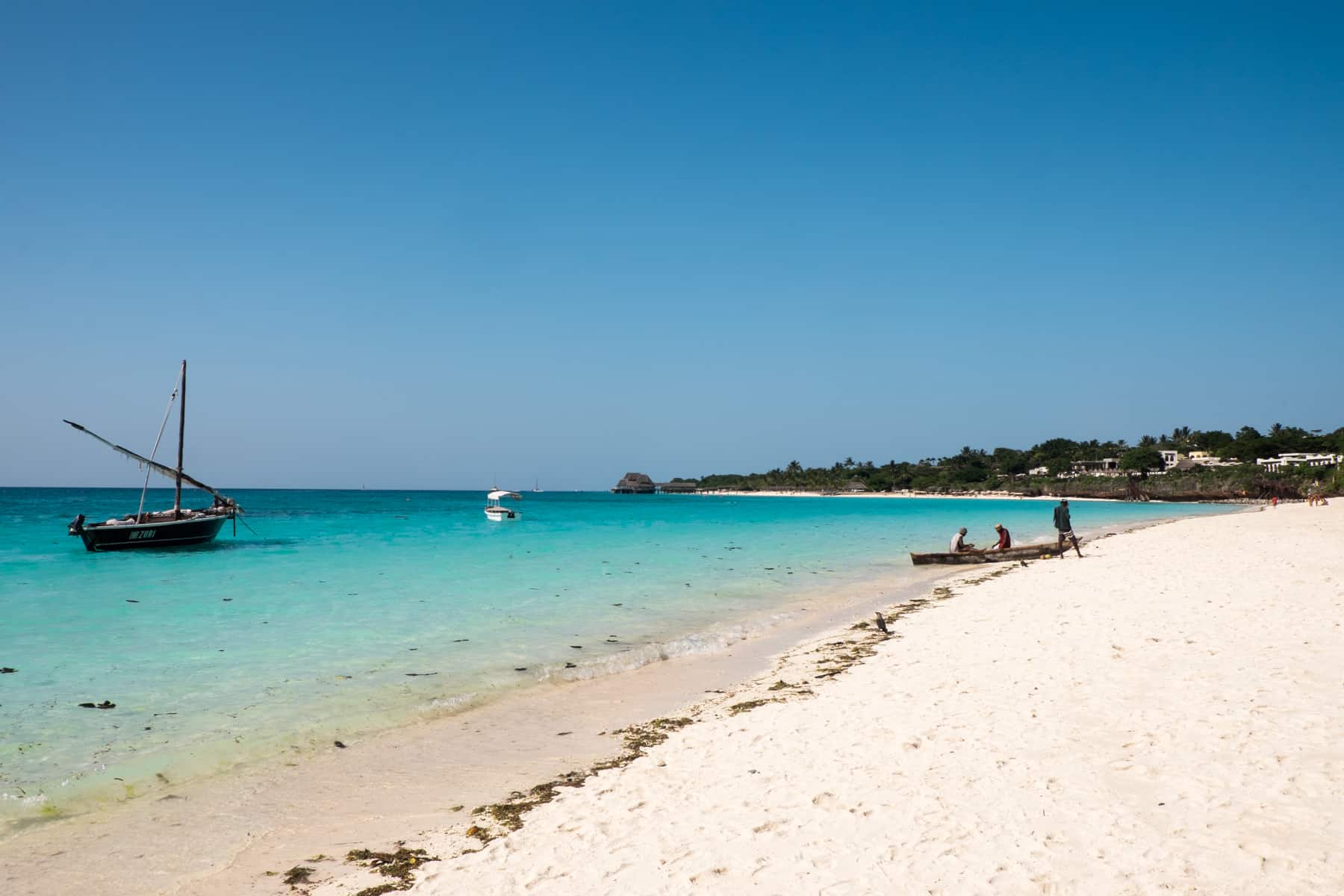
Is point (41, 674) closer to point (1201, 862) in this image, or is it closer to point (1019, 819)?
point (1019, 819)

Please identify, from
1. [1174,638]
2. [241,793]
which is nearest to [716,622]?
[1174,638]

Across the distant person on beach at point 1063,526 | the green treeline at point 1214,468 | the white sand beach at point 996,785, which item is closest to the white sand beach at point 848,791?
the white sand beach at point 996,785

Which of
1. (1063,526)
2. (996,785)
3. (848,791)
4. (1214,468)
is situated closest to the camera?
(996,785)

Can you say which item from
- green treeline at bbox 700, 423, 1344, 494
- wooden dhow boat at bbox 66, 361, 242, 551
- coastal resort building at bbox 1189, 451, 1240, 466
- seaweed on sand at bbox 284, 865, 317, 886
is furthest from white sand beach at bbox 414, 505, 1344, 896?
coastal resort building at bbox 1189, 451, 1240, 466

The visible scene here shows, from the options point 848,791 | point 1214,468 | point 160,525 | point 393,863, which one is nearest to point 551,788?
point 393,863

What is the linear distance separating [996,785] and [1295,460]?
164m

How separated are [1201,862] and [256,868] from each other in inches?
255

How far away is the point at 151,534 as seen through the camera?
118ft

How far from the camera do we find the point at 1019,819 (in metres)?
5.06

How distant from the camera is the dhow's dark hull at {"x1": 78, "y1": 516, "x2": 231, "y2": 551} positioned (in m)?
34.1

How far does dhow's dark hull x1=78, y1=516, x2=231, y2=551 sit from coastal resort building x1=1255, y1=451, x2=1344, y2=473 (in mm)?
138075

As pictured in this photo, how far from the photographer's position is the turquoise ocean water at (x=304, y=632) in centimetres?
872

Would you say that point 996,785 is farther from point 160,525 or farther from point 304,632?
point 160,525

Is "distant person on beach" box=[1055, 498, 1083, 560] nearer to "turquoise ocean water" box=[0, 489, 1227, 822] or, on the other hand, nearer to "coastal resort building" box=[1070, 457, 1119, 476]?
"turquoise ocean water" box=[0, 489, 1227, 822]
